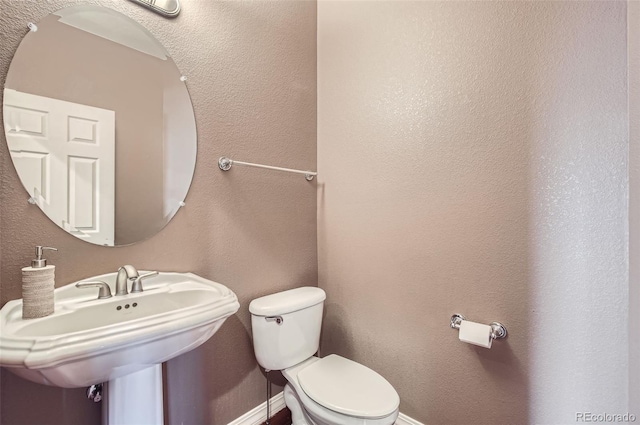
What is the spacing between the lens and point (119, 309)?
916 mm

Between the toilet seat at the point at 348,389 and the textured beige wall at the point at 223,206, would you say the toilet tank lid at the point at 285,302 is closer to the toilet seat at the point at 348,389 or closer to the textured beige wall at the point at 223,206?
the textured beige wall at the point at 223,206

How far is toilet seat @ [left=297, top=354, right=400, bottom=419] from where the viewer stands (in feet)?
3.37

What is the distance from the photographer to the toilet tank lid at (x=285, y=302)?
4.12 ft

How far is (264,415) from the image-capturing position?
4.77 ft

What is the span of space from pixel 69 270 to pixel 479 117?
1629 millimetres

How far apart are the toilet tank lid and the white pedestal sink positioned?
297mm

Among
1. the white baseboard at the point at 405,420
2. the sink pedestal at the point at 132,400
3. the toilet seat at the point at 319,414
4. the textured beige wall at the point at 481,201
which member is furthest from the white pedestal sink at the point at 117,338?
the white baseboard at the point at 405,420

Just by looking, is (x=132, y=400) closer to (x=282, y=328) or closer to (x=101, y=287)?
(x=101, y=287)

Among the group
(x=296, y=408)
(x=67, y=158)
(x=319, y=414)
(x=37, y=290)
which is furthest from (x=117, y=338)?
(x=296, y=408)

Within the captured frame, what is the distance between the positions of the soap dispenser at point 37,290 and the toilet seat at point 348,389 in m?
0.94

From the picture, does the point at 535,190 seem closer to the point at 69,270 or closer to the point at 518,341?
the point at 518,341

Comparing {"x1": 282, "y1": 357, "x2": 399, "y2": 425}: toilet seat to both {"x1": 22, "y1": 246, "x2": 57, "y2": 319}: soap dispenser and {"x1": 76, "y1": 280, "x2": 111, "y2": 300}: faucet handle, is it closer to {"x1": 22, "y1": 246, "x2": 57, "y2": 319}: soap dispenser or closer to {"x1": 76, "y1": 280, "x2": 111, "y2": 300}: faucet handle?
{"x1": 76, "y1": 280, "x2": 111, "y2": 300}: faucet handle

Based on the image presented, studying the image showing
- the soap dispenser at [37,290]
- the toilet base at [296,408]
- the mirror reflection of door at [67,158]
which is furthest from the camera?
the toilet base at [296,408]

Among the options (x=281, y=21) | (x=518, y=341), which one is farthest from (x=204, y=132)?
(x=518, y=341)
